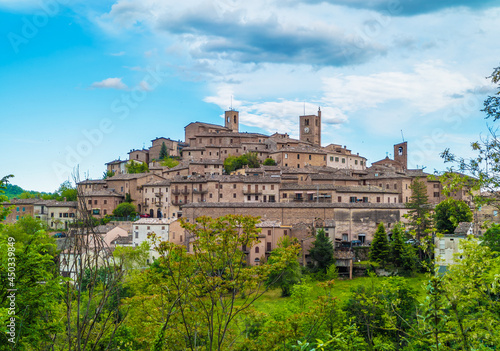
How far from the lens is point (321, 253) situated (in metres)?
39.1

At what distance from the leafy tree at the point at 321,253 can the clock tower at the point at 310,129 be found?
191ft

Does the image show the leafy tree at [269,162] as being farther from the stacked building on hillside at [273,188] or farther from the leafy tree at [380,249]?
the leafy tree at [380,249]

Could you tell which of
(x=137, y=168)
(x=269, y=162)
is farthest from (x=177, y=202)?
(x=137, y=168)

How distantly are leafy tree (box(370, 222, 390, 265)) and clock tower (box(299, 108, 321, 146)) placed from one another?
188ft


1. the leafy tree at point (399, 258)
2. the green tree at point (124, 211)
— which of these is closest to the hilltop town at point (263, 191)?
the green tree at point (124, 211)

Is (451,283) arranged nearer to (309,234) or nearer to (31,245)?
(31,245)

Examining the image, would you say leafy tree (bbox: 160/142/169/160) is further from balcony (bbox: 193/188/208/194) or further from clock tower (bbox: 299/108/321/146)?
clock tower (bbox: 299/108/321/146)

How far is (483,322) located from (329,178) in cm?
4865

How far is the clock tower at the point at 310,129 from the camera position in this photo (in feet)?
317

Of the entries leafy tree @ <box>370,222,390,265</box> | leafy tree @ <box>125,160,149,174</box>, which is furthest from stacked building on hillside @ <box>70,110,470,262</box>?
leafy tree @ <box>370,222,390,265</box>

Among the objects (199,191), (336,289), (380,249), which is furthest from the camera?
(199,191)

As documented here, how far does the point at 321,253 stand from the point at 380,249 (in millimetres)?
5287

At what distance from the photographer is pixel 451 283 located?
25.9 feet

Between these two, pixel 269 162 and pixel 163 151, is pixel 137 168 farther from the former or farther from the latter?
pixel 269 162
